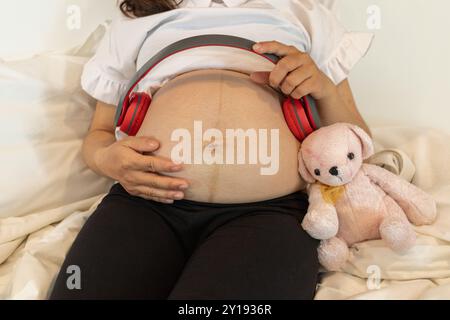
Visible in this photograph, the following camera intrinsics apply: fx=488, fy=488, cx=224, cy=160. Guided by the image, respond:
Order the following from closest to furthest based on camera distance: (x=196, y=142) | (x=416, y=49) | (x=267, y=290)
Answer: (x=267, y=290)
(x=196, y=142)
(x=416, y=49)

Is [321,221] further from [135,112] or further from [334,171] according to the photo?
[135,112]

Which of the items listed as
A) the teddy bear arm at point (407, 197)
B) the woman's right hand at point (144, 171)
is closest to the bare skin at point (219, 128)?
the woman's right hand at point (144, 171)

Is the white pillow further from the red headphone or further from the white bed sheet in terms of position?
the red headphone

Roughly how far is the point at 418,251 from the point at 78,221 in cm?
57

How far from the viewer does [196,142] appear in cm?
73

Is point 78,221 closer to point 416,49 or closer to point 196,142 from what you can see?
point 196,142

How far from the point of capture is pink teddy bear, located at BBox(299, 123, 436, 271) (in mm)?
710

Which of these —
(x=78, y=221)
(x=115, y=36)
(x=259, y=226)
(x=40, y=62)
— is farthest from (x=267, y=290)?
(x=40, y=62)

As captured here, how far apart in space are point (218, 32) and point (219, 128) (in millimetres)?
214

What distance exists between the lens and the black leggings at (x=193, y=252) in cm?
64

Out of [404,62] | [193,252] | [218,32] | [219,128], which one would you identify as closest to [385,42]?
[404,62]

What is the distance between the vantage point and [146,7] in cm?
91

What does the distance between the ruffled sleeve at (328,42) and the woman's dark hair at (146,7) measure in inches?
8.8

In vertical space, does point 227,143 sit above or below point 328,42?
below
